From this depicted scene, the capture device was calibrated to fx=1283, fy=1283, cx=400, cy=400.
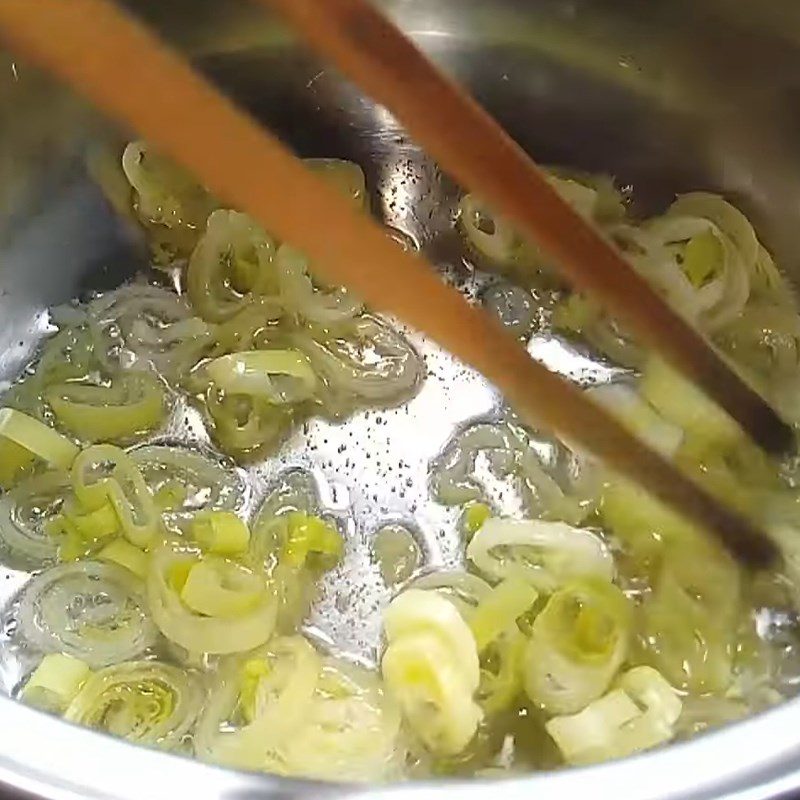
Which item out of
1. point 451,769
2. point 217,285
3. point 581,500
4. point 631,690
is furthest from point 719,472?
point 217,285

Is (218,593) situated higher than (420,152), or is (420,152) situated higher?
(420,152)

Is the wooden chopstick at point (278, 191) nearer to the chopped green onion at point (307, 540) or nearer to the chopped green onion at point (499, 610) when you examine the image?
the chopped green onion at point (499, 610)

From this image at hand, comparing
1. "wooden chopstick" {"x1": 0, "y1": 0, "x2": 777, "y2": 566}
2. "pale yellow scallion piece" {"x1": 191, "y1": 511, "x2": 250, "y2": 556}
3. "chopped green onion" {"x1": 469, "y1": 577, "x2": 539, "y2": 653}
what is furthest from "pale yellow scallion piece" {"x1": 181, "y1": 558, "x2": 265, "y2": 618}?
"wooden chopstick" {"x1": 0, "y1": 0, "x2": 777, "y2": 566}

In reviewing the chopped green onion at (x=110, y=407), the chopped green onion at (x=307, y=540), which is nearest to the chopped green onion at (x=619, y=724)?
the chopped green onion at (x=307, y=540)

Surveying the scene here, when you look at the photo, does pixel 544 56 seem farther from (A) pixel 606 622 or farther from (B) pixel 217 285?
(A) pixel 606 622

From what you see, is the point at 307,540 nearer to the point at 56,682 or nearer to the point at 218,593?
the point at 218,593

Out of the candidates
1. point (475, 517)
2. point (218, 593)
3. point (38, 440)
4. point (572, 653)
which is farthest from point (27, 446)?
Answer: point (572, 653)
